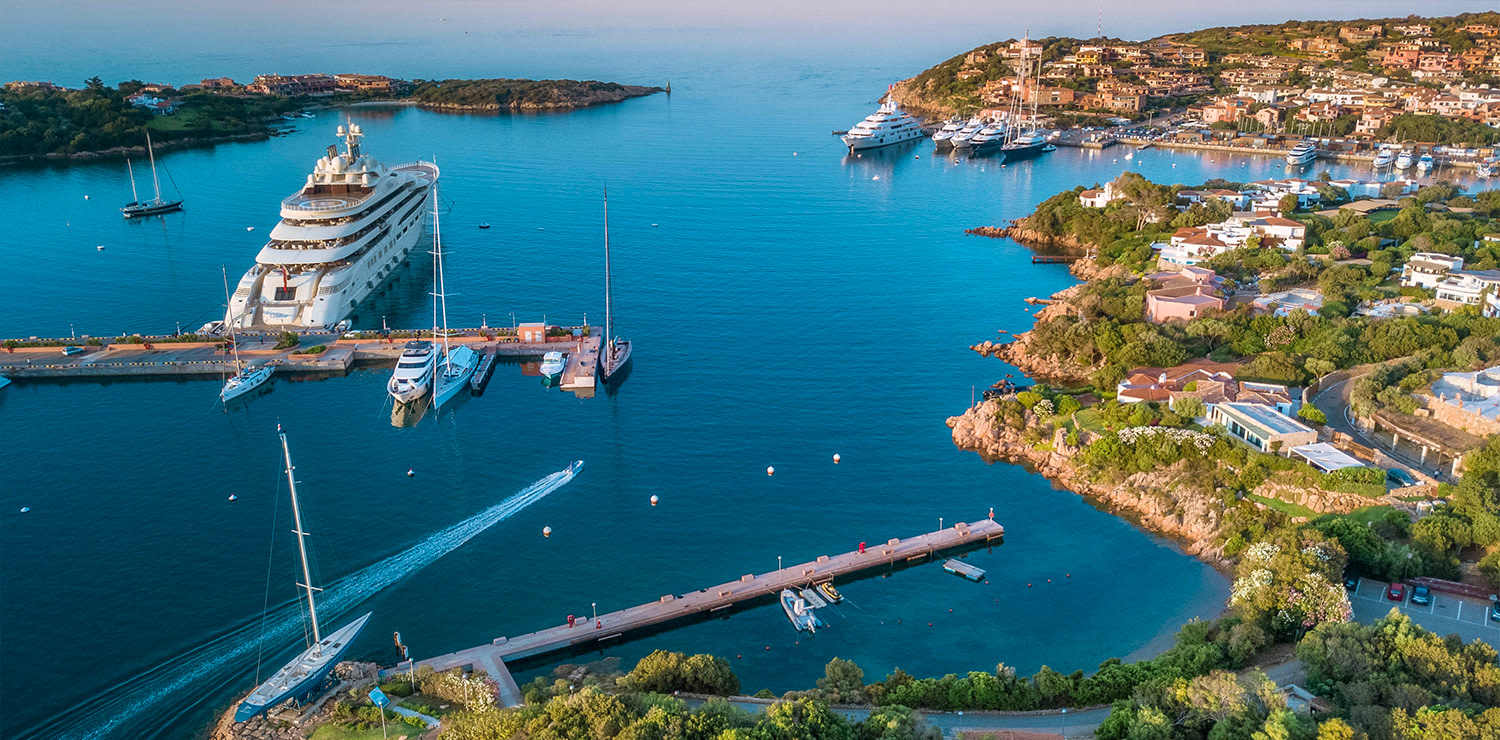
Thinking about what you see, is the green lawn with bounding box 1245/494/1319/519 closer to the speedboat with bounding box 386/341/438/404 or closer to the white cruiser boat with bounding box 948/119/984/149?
the speedboat with bounding box 386/341/438/404

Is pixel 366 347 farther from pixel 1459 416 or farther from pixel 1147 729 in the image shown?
pixel 1459 416

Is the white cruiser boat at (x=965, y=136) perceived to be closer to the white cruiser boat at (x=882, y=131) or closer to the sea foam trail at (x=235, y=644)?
the white cruiser boat at (x=882, y=131)

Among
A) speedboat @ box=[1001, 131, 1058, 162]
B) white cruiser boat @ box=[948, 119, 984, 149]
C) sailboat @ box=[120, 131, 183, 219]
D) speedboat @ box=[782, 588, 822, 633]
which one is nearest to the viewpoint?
speedboat @ box=[782, 588, 822, 633]

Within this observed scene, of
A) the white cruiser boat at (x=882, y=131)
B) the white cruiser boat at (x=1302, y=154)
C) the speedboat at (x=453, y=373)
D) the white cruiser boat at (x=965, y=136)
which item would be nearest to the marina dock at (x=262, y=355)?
the speedboat at (x=453, y=373)

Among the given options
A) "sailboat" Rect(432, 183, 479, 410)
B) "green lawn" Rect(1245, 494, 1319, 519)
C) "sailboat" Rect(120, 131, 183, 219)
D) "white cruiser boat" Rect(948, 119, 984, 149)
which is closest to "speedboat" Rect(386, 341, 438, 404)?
"sailboat" Rect(432, 183, 479, 410)

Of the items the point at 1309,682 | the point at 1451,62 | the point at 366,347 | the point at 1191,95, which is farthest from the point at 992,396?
the point at 1451,62
